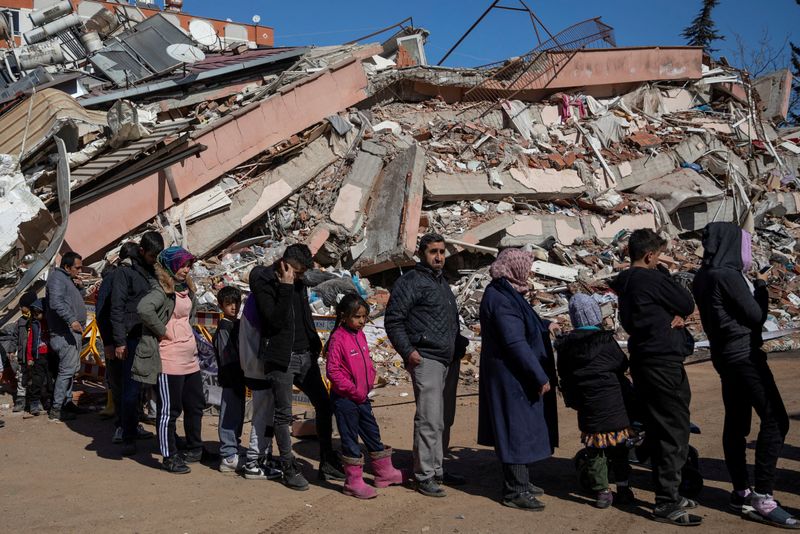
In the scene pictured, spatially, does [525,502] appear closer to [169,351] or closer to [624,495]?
[624,495]

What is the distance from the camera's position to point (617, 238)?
13.8 metres

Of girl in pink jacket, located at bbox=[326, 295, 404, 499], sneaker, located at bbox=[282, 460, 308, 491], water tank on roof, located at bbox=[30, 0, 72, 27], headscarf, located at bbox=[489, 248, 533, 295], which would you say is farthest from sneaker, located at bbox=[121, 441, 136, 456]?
water tank on roof, located at bbox=[30, 0, 72, 27]

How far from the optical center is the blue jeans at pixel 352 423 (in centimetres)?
485

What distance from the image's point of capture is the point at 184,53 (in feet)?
53.8

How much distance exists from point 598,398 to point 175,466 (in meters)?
2.95

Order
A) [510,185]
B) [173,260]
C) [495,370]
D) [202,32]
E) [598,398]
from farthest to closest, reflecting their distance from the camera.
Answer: [202,32], [510,185], [173,260], [495,370], [598,398]

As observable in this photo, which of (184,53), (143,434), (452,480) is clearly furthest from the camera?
(184,53)

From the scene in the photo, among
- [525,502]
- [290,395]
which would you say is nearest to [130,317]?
[290,395]

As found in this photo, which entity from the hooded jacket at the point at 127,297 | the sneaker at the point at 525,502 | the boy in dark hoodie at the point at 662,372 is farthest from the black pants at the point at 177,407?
the boy in dark hoodie at the point at 662,372

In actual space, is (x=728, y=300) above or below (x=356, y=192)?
below

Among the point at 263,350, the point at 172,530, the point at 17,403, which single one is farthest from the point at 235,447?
the point at 17,403

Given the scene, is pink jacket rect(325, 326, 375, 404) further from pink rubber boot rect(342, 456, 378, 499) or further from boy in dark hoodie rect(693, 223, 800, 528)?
boy in dark hoodie rect(693, 223, 800, 528)

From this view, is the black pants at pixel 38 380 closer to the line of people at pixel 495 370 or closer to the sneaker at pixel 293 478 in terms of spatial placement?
the line of people at pixel 495 370

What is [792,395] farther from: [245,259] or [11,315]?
[11,315]
